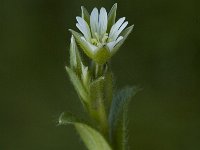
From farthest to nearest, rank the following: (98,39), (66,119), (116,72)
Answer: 1. (116,72)
2. (98,39)
3. (66,119)

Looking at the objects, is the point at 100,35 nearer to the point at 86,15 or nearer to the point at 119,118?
the point at 86,15

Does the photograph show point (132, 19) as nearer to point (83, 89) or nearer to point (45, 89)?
point (45, 89)

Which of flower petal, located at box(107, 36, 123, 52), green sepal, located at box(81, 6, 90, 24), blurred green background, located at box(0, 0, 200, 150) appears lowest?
blurred green background, located at box(0, 0, 200, 150)

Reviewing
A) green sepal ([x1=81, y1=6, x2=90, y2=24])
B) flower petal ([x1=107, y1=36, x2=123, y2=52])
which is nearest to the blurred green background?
green sepal ([x1=81, y1=6, x2=90, y2=24])

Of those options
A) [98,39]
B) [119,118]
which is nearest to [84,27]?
[98,39]

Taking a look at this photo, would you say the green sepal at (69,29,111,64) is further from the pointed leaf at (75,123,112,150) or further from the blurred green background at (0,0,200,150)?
the blurred green background at (0,0,200,150)

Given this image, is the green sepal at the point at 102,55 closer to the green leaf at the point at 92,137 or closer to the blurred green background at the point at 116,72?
the green leaf at the point at 92,137
